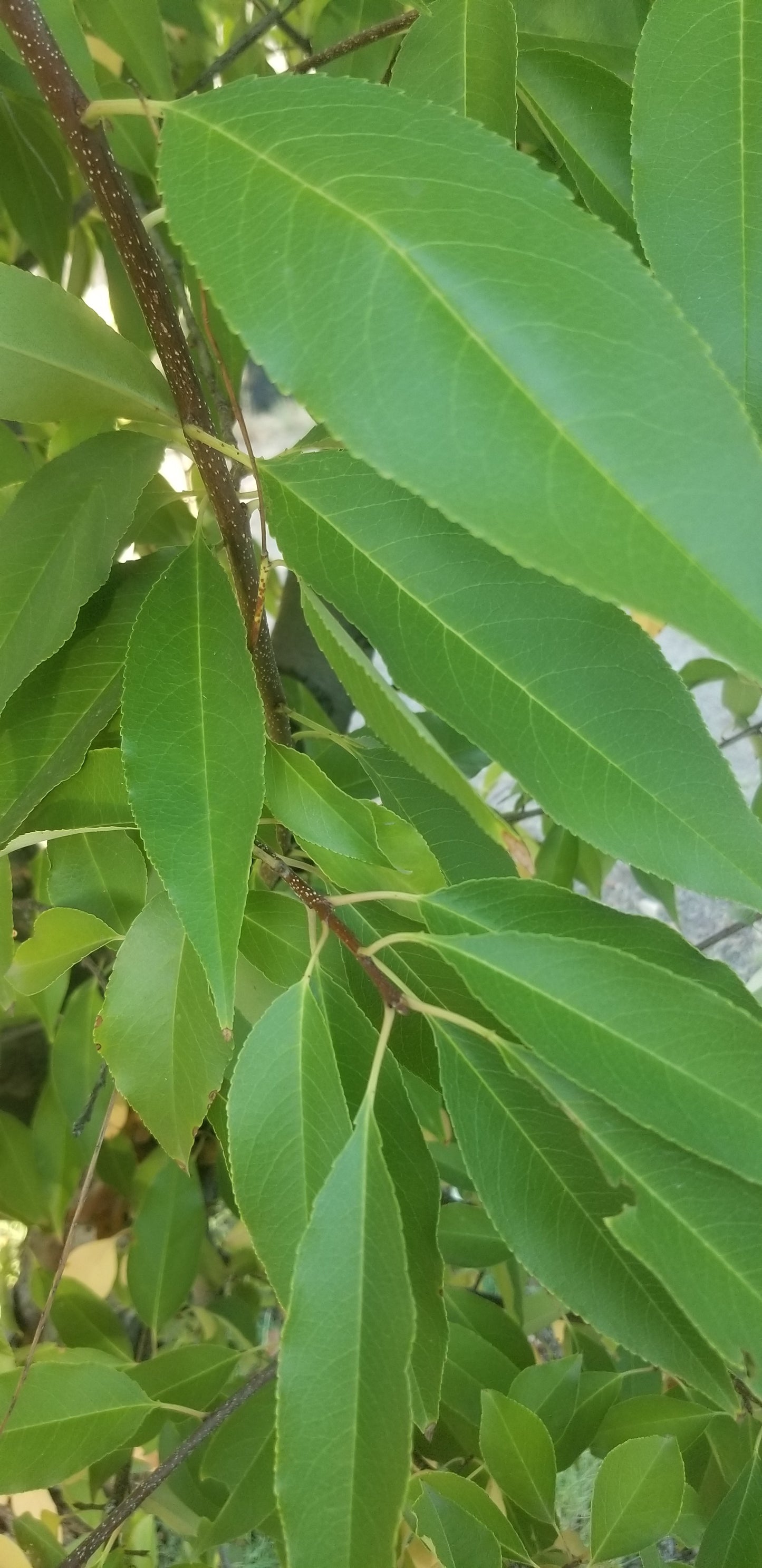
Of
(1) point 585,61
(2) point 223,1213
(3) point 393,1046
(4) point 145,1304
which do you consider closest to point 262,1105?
(3) point 393,1046

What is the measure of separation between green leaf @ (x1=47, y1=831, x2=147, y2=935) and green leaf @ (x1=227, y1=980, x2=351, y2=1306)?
0.13 m

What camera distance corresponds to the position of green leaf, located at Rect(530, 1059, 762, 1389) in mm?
272

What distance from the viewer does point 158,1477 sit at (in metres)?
0.50

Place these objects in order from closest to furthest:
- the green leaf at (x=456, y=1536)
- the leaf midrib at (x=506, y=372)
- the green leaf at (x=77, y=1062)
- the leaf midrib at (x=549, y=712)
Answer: the leaf midrib at (x=506, y=372) → the leaf midrib at (x=549, y=712) → the green leaf at (x=456, y=1536) → the green leaf at (x=77, y=1062)

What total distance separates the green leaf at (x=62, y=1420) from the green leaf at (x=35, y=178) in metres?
0.61

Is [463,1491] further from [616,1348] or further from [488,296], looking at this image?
[488,296]

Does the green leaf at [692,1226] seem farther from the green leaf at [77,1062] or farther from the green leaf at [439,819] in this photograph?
the green leaf at [77,1062]

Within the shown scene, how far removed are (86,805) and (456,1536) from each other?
34 centimetres

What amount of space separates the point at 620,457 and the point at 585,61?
0.78 feet

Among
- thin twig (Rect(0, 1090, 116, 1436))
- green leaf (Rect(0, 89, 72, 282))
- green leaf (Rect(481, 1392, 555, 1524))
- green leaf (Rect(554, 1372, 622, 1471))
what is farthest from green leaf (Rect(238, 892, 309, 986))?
green leaf (Rect(0, 89, 72, 282))

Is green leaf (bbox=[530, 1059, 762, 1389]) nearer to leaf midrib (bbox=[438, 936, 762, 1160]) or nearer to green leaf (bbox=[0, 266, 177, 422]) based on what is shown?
leaf midrib (bbox=[438, 936, 762, 1160])

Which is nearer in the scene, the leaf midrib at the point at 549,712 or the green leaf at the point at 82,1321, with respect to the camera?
the leaf midrib at the point at 549,712

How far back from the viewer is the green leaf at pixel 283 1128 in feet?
1.05

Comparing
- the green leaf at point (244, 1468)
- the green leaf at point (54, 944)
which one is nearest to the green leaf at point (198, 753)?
the green leaf at point (54, 944)
